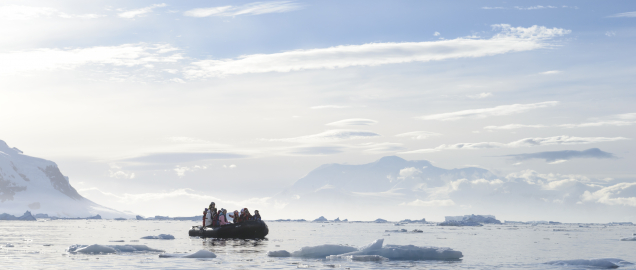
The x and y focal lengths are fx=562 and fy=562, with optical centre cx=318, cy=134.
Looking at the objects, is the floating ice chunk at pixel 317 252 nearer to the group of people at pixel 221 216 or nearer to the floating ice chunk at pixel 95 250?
the floating ice chunk at pixel 95 250

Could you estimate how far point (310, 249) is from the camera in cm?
2789

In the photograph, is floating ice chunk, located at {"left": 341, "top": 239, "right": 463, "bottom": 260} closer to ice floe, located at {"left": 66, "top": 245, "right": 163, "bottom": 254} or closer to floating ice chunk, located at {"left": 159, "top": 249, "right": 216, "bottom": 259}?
floating ice chunk, located at {"left": 159, "top": 249, "right": 216, "bottom": 259}

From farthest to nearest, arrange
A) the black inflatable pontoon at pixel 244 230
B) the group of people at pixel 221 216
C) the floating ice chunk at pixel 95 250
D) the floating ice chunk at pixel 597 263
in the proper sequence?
the group of people at pixel 221 216 < the black inflatable pontoon at pixel 244 230 < the floating ice chunk at pixel 95 250 < the floating ice chunk at pixel 597 263

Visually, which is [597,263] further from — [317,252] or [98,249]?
[98,249]

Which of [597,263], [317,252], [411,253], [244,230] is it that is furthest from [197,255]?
[244,230]

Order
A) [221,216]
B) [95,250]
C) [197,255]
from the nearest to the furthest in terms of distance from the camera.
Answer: [197,255] < [95,250] < [221,216]

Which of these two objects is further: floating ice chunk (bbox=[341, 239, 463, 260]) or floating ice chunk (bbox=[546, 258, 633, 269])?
floating ice chunk (bbox=[341, 239, 463, 260])

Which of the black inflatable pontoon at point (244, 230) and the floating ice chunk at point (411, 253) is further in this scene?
the black inflatable pontoon at point (244, 230)

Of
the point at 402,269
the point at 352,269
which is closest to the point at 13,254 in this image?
the point at 352,269

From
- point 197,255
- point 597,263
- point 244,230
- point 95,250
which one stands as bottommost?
point 597,263

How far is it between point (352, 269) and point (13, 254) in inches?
662

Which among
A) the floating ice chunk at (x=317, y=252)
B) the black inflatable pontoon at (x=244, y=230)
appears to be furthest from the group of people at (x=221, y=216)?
the floating ice chunk at (x=317, y=252)

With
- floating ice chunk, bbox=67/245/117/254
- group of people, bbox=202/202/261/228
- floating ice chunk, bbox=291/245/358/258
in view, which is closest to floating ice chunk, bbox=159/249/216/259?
floating ice chunk, bbox=67/245/117/254

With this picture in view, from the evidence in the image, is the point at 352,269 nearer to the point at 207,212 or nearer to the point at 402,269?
the point at 402,269
